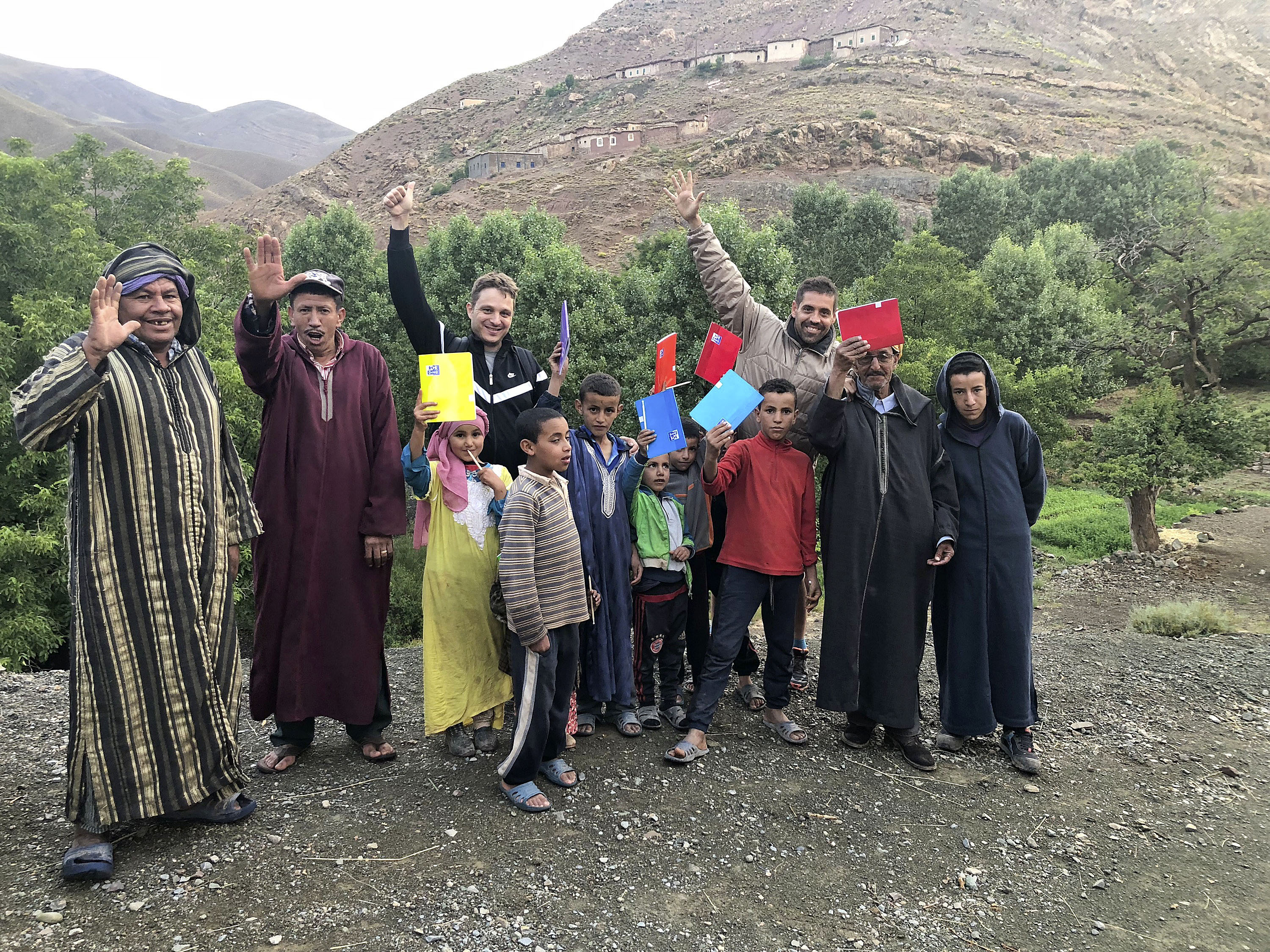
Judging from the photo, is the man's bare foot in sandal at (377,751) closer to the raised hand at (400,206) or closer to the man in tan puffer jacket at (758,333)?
the man in tan puffer jacket at (758,333)

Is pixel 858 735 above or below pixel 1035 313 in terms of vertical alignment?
below

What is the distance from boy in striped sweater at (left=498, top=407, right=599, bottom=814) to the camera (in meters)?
3.22

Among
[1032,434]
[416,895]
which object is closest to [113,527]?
[416,895]

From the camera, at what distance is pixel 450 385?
3.44 metres

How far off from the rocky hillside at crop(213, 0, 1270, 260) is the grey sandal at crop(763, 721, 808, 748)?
40.5 meters

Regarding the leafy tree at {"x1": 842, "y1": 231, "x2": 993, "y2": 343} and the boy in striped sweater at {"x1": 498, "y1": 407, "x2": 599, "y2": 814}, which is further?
the leafy tree at {"x1": 842, "y1": 231, "x2": 993, "y2": 343}

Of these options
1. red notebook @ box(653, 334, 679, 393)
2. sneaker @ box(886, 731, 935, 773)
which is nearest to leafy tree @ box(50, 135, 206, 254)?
red notebook @ box(653, 334, 679, 393)

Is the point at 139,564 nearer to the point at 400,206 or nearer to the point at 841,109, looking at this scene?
the point at 400,206

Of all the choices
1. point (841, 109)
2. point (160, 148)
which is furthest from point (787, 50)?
point (160, 148)

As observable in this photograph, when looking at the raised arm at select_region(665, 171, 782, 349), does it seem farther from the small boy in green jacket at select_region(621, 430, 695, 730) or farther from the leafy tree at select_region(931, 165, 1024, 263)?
the leafy tree at select_region(931, 165, 1024, 263)

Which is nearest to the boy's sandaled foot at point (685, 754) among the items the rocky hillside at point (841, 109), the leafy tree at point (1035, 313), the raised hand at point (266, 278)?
the raised hand at point (266, 278)

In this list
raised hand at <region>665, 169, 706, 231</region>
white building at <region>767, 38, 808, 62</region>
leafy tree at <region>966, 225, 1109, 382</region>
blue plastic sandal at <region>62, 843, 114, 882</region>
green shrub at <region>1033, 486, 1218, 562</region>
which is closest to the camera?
blue plastic sandal at <region>62, 843, 114, 882</region>

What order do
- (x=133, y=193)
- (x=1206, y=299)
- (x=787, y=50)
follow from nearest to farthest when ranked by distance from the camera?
(x=1206, y=299) → (x=133, y=193) → (x=787, y=50)

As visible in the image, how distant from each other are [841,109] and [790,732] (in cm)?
6156
